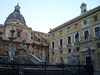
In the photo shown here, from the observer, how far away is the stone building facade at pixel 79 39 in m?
20.8

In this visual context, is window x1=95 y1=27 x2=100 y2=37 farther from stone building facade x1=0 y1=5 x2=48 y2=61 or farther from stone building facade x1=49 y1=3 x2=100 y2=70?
stone building facade x1=0 y1=5 x2=48 y2=61

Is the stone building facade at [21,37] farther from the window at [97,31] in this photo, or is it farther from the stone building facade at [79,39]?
the window at [97,31]

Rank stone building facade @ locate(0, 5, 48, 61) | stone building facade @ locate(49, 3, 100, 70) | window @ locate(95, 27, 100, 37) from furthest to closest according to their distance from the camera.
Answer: stone building facade @ locate(0, 5, 48, 61) → stone building facade @ locate(49, 3, 100, 70) → window @ locate(95, 27, 100, 37)

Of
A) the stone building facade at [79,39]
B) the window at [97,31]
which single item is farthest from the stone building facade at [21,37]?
the window at [97,31]

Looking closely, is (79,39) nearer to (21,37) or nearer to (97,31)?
(97,31)

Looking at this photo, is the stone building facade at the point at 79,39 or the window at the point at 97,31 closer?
the window at the point at 97,31

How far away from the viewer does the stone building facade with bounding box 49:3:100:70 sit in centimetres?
2084

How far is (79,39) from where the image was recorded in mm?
24031

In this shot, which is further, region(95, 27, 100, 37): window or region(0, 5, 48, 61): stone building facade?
region(0, 5, 48, 61): stone building facade

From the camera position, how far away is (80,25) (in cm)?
2439

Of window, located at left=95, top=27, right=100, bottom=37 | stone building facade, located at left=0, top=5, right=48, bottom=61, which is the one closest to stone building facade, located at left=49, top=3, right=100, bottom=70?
window, located at left=95, top=27, right=100, bottom=37

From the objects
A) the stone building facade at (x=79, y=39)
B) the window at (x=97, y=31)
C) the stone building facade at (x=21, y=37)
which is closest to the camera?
the window at (x=97, y=31)

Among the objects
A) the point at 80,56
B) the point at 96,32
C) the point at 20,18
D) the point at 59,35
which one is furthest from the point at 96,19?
the point at 20,18

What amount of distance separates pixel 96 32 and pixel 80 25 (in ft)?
13.5
